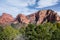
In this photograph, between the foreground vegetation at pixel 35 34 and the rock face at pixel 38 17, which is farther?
the rock face at pixel 38 17

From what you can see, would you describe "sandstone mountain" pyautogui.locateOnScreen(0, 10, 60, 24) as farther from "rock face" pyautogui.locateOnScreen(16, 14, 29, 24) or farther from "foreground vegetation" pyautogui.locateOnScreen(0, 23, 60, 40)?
"foreground vegetation" pyautogui.locateOnScreen(0, 23, 60, 40)

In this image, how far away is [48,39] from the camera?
49.0 meters

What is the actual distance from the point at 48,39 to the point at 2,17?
116591mm

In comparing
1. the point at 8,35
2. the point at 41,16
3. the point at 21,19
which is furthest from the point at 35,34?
the point at 21,19

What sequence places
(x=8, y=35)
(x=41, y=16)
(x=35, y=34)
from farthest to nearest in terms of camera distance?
(x=41, y=16), (x=8, y=35), (x=35, y=34)

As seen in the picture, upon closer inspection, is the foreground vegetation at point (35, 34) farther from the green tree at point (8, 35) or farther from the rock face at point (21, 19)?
the rock face at point (21, 19)

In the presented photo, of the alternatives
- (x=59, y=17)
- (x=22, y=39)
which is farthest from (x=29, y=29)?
(x=59, y=17)

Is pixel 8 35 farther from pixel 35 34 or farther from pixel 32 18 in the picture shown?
pixel 32 18

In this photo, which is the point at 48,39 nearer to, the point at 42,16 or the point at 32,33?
the point at 32,33

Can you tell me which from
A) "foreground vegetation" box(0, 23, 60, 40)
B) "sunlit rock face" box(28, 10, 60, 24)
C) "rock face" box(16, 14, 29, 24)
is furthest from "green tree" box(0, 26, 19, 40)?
"rock face" box(16, 14, 29, 24)

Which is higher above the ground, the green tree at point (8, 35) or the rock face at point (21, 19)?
the green tree at point (8, 35)

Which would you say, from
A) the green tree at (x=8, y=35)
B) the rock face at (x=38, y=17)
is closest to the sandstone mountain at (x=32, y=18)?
the rock face at (x=38, y=17)

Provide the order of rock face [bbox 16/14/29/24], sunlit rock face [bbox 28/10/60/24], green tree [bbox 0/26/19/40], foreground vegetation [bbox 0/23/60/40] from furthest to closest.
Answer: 1. rock face [bbox 16/14/29/24]
2. sunlit rock face [bbox 28/10/60/24]
3. green tree [bbox 0/26/19/40]
4. foreground vegetation [bbox 0/23/60/40]

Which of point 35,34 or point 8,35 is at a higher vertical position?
point 35,34
